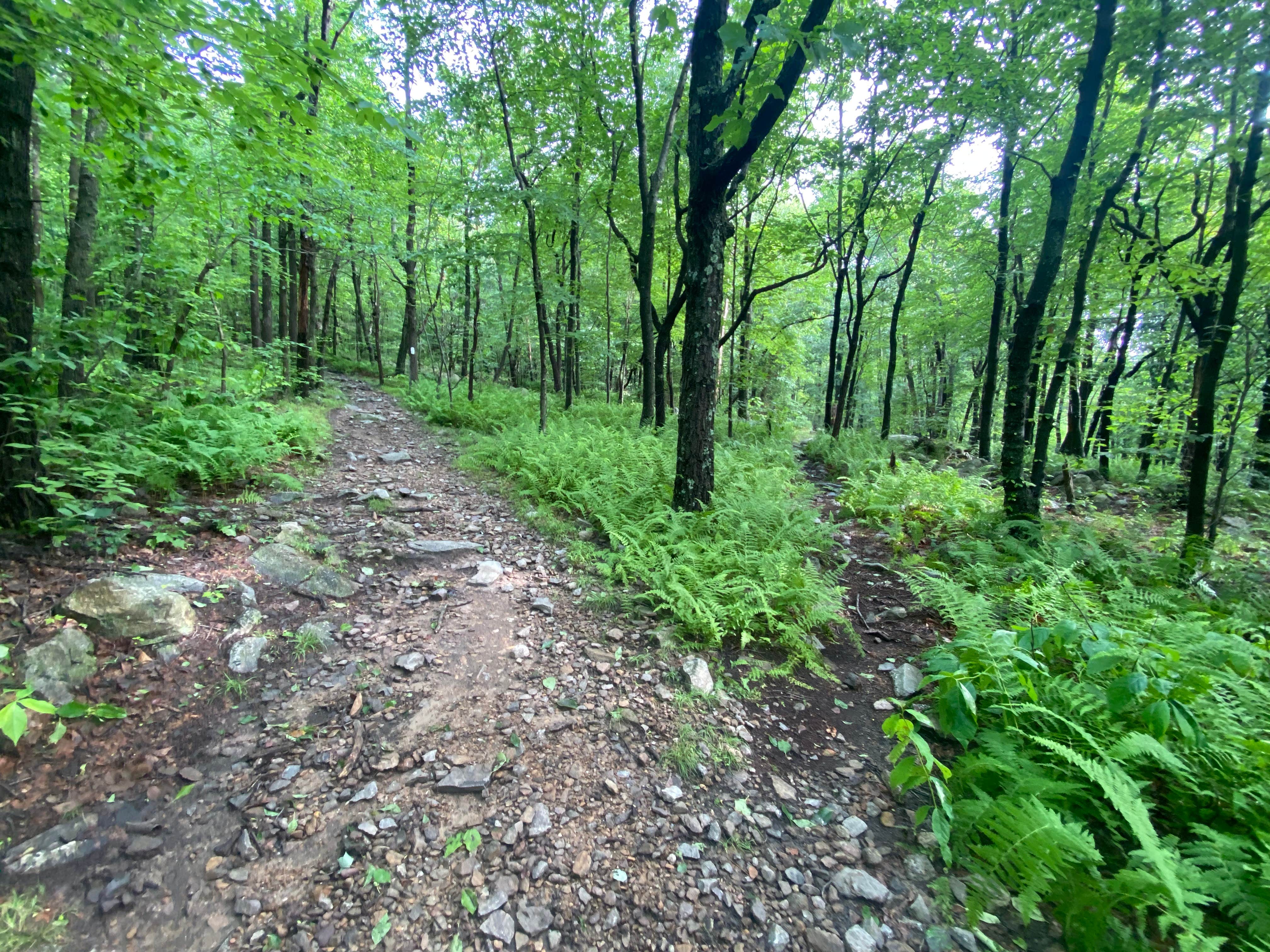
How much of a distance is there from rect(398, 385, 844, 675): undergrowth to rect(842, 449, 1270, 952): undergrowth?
123 cm

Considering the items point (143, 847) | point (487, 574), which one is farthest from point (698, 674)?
point (143, 847)

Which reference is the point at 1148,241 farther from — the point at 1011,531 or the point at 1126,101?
the point at 1011,531

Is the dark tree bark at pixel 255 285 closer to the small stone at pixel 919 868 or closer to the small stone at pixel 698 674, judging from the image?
the small stone at pixel 698 674

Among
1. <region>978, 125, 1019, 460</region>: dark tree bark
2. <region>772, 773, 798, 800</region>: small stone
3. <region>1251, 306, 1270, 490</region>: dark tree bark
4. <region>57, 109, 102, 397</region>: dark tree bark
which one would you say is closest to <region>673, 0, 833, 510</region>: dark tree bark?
<region>772, 773, 798, 800</region>: small stone

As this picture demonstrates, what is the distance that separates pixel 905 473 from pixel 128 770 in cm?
1060

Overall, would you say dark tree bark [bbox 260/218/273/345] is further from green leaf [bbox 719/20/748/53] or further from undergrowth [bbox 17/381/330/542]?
green leaf [bbox 719/20/748/53]

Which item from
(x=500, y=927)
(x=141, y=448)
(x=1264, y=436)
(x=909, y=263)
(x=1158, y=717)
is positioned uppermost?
(x=909, y=263)

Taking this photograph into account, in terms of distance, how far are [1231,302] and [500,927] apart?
9.86 meters

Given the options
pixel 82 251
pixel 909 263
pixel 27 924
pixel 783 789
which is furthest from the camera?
pixel 909 263

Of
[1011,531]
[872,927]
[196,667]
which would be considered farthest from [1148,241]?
[196,667]

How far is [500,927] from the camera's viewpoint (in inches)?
86.4

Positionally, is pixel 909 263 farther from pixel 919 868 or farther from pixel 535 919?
pixel 535 919

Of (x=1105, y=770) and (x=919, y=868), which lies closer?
(x=1105, y=770)

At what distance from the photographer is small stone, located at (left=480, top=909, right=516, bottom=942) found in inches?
85.0
